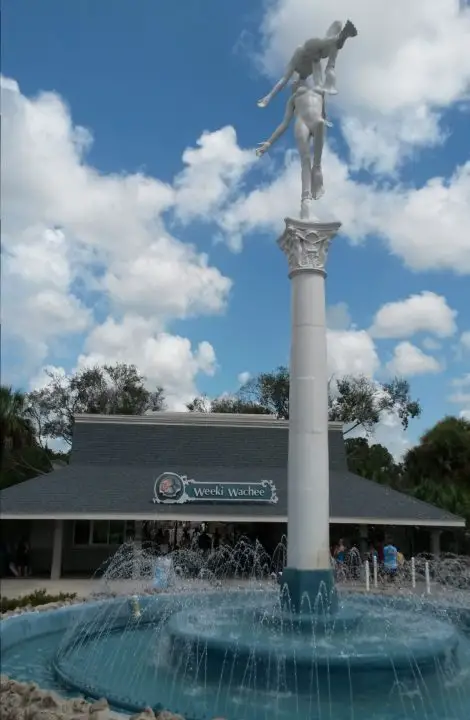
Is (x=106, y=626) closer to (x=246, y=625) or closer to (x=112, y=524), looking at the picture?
(x=246, y=625)

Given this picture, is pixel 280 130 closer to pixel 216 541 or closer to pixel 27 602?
→ pixel 27 602

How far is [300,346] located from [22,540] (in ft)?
62.0

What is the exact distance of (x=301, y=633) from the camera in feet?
38.0

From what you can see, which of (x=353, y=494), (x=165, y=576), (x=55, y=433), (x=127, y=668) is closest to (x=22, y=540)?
(x=165, y=576)

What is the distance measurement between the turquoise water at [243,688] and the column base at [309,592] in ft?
4.02

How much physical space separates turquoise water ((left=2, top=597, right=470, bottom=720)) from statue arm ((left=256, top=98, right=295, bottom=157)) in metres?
10.4

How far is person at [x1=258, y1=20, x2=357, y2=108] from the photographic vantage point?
14992mm

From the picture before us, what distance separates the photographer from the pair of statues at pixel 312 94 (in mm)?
15055

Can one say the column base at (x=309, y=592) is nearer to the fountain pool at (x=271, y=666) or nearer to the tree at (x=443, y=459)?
the fountain pool at (x=271, y=666)

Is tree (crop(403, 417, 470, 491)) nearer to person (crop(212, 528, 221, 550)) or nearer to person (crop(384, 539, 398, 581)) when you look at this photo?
person (crop(212, 528, 221, 550))

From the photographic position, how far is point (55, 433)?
56750mm

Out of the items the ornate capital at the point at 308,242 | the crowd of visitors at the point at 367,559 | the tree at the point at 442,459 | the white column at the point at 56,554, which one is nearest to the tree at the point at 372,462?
the tree at the point at 442,459

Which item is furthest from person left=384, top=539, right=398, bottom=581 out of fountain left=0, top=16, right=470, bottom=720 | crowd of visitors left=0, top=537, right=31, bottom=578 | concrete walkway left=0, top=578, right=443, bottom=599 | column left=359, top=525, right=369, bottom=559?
crowd of visitors left=0, top=537, right=31, bottom=578

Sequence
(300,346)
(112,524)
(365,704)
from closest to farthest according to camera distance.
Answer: (365,704) < (300,346) < (112,524)
